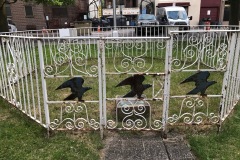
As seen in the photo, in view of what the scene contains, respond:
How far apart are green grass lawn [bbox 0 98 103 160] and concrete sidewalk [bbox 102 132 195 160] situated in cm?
21

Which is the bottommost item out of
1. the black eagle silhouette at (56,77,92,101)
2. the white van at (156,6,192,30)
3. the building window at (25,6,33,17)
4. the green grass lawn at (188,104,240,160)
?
the green grass lawn at (188,104,240,160)

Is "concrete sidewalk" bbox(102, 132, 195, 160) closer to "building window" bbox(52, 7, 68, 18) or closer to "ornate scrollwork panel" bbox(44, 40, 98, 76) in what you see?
"ornate scrollwork panel" bbox(44, 40, 98, 76)

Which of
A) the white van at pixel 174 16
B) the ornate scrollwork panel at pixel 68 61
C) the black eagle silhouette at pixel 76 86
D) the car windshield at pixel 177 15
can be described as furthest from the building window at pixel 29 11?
the black eagle silhouette at pixel 76 86

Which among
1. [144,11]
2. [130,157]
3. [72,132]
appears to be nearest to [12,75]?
[72,132]

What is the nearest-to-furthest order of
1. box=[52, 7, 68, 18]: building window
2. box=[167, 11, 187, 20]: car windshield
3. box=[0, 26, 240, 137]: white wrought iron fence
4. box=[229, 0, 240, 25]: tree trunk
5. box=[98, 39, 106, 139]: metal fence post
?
box=[98, 39, 106, 139]: metal fence post, box=[0, 26, 240, 137]: white wrought iron fence, box=[229, 0, 240, 25]: tree trunk, box=[167, 11, 187, 20]: car windshield, box=[52, 7, 68, 18]: building window

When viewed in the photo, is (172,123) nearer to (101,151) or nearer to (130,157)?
(130,157)

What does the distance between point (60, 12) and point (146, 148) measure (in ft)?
93.5

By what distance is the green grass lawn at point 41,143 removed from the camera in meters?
3.52

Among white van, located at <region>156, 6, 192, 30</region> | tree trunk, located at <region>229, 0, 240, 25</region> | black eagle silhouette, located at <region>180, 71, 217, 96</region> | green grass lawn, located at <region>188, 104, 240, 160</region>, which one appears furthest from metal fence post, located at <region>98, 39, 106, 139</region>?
white van, located at <region>156, 6, 192, 30</region>

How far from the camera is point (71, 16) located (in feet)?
102

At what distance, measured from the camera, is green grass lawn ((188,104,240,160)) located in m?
3.49

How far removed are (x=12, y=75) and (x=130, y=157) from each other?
2.87 m

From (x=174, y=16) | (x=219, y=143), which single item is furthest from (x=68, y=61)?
(x=174, y=16)

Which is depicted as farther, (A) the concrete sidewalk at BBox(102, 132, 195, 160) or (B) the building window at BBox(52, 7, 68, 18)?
(B) the building window at BBox(52, 7, 68, 18)
